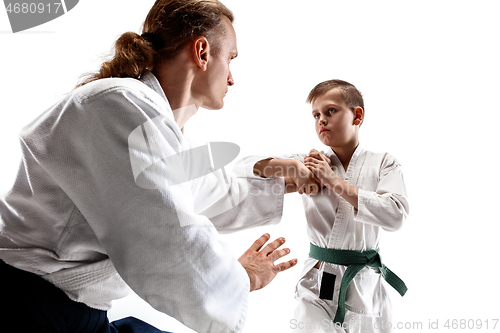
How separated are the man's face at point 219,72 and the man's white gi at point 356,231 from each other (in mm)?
486

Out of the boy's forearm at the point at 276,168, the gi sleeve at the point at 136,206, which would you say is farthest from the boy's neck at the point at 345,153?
the gi sleeve at the point at 136,206

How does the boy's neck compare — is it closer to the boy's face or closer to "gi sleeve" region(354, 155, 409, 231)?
the boy's face

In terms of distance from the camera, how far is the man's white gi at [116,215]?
774 mm

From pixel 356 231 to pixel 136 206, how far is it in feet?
3.10

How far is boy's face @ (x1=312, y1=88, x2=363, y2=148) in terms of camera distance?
60.0 inches

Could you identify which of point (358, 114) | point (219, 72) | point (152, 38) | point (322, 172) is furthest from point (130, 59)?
point (358, 114)

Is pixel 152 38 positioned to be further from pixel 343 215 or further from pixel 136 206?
pixel 343 215

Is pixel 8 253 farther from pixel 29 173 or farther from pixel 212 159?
pixel 212 159

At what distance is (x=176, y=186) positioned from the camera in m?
0.81

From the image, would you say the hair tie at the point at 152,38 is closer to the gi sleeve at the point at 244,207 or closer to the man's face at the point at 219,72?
the man's face at the point at 219,72

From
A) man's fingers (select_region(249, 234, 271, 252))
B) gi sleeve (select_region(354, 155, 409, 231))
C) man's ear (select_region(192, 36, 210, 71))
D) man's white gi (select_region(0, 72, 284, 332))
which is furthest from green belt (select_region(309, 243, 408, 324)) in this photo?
man's ear (select_region(192, 36, 210, 71))

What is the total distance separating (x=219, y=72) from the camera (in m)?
1.20

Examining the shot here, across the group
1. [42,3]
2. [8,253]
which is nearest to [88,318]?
[8,253]

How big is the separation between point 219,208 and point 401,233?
4.65 feet
